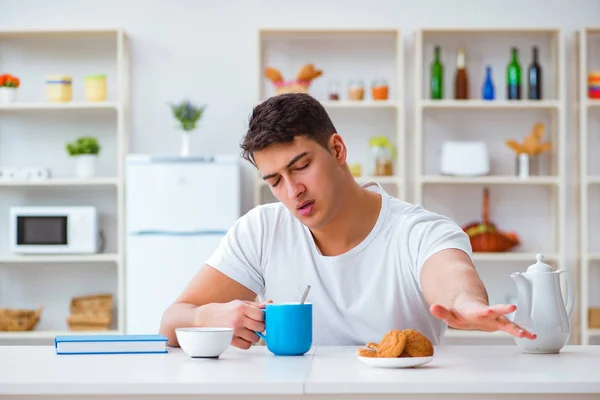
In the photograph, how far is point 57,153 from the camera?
508 cm

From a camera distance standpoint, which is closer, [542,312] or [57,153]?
[542,312]

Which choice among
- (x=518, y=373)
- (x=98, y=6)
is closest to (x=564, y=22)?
(x=98, y=6)

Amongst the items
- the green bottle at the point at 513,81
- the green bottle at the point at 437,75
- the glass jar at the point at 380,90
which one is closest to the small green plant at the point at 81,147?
the glass jar at the point at 380,90

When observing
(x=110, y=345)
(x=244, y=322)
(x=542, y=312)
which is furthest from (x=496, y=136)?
(x=110, y=345)

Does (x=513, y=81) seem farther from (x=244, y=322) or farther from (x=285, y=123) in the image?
(x=244, y=322)

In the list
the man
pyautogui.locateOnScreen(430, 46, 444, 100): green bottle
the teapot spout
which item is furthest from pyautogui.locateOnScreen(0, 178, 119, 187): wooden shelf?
the teapot spout

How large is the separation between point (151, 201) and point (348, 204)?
8.54 ft

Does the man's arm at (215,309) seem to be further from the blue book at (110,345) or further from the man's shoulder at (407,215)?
the man's shoulder at (407,215)

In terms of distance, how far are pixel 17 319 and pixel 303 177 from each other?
3322 millimetres

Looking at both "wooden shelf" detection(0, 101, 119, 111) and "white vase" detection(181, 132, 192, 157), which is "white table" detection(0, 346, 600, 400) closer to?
"white vase" detection(181, 132, 192, 157)

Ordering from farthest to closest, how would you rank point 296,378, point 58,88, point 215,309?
point 58,88 → point 215,309 → point 296,378

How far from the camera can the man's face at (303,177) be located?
1.90 metres

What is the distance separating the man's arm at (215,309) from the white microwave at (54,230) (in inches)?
108

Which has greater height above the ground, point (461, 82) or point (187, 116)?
point (461, 82)
